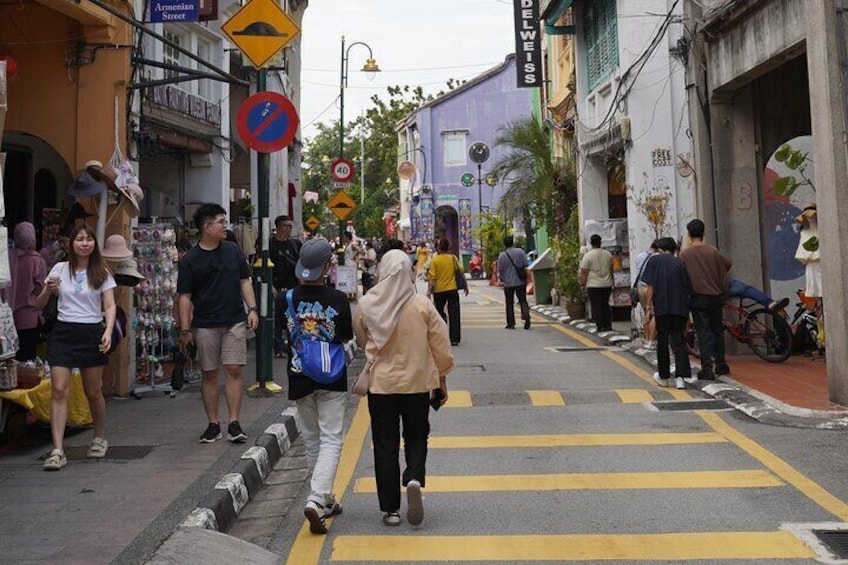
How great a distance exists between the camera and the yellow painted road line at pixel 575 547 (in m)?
5.32

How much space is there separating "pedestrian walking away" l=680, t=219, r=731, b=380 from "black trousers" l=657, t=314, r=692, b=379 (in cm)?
24

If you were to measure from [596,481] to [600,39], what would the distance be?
586 inches

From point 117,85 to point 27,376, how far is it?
13.0 ft

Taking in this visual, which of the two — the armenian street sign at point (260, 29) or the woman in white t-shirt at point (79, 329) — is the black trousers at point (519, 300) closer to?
the armenian street sign at point (260, 29)

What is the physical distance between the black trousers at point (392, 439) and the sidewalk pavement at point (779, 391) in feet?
Result: 14.8

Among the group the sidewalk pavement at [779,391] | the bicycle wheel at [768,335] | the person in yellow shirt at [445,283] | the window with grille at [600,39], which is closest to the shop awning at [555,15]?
the window with grille at [600,39]

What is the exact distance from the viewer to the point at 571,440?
8.59 meters

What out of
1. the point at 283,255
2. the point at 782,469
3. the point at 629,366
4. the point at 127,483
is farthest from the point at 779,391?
the point at 127,483

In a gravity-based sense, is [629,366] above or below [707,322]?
below

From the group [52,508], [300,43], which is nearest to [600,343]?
[52,508]

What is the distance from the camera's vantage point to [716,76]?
1362cm

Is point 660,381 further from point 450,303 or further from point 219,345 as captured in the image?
point 219,345

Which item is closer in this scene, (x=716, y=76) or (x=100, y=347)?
(x=100, y=347)

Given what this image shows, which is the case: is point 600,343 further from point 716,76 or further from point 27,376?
point 27,376
